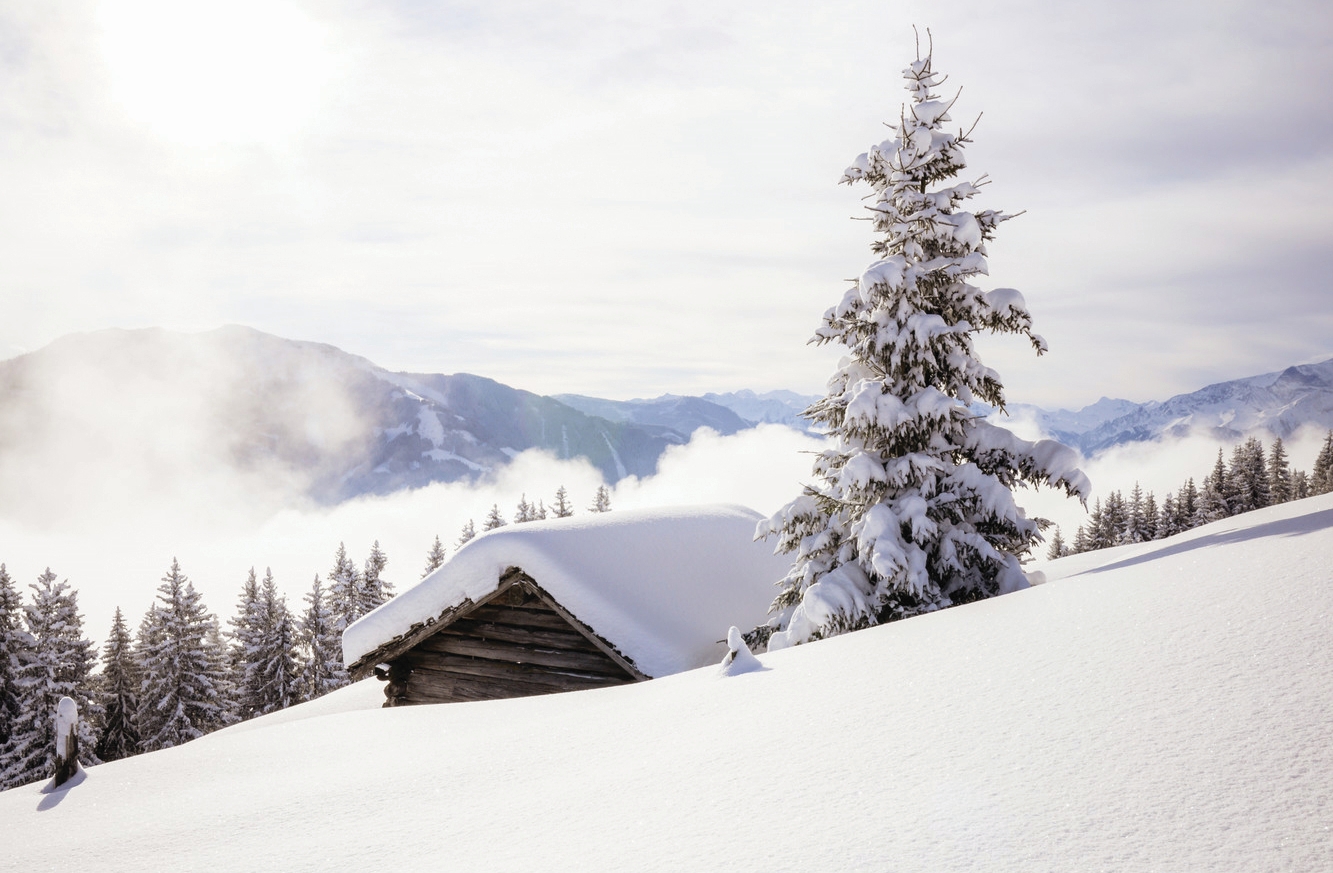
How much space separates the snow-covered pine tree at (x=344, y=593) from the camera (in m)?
39.3

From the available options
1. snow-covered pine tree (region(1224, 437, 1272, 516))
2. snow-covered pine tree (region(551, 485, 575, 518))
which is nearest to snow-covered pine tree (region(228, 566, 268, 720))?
snow-covered pine tree (region(551, 485, 575, 518))

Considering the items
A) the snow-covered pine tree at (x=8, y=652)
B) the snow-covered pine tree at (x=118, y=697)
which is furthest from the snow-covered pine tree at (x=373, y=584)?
the snow-covered pine tree at (x=8, y=652)

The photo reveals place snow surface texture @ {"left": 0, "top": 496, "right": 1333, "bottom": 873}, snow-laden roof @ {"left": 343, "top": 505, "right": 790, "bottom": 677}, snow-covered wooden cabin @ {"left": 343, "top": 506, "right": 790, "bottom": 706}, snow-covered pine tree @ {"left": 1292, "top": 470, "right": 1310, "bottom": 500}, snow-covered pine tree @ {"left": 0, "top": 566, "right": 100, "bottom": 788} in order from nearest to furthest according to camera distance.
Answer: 1. snow surface texture @ {"left": 0, "top": 496, "right": 1333, "bottom": 873}
2. snow-laden roof @ {"left": 343, "top": 505, "right": 790, "bottom": 677}
3. snow-covered wooden cabin @ {"left": 343, "top": 506, "right": 790, "bottom": 706}
4. snow-covered pine tree @ {"left": 0, "top": 566, "right": 100, "bottom": 788}
5. snow-covered pine tree @ {"left": 1292, "top": 470, "right": 1310, "bottom": 500}

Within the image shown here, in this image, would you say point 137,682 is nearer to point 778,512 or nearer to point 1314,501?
point 778,512

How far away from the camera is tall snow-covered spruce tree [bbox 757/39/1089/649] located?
831 cm

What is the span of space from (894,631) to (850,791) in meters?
3.07

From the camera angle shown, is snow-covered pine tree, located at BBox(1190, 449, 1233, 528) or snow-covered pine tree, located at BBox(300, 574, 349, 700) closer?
snow-covered pine tree, located at BBox(300, 574, 349, 700)

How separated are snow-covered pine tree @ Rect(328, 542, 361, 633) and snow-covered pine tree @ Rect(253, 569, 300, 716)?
9.40 ft

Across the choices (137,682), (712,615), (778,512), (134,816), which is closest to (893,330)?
(778,512)

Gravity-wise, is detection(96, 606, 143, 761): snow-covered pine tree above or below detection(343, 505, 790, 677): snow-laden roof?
below

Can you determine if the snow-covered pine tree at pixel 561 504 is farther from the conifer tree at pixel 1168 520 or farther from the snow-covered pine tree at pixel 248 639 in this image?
the conifer tree at pixel 1168 520

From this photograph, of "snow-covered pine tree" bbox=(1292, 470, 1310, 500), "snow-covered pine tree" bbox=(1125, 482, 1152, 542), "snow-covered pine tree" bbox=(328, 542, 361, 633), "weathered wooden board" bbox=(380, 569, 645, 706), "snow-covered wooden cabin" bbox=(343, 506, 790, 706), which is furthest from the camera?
"snow-covered pine tree" bbox=(1292, 470, 1310, 500)

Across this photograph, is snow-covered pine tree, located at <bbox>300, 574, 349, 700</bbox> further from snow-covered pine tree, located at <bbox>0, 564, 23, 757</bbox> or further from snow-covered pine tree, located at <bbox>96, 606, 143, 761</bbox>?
snow-covered pine tree, located at <bbox>0, 564, 23, 757</bbox>

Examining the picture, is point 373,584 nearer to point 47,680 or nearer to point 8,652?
point 47,680
